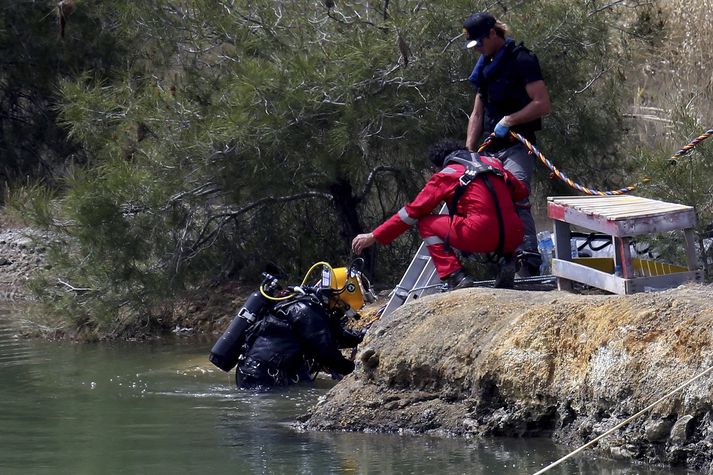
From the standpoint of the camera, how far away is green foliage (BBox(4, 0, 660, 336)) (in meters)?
10.4

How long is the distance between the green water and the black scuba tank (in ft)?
0.90

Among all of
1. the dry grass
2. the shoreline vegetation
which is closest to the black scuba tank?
the shoreline vegetation

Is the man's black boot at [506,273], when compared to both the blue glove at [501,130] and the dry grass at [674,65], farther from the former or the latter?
the dry grass at [674,65]

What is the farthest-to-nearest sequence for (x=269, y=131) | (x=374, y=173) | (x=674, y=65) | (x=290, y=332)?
(x=674, y=65), (x=374, y=173), (x=269, y=131), (x=290, y=332)

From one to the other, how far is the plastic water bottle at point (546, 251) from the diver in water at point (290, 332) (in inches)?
62.1

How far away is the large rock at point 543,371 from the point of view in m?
5.98

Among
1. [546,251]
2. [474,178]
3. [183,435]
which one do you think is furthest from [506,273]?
[183,435]

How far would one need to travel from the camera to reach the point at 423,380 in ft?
24.1

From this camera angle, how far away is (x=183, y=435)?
7.59 m

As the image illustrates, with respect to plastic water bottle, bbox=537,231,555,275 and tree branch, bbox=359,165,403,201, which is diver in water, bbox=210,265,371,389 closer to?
plastic water bottle, bbox=537,231,555,275

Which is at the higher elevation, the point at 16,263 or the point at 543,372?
the point at 16,263

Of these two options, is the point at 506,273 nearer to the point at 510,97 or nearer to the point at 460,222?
the point at 460,222

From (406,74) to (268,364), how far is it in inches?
118

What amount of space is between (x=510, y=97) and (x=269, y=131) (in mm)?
2246
